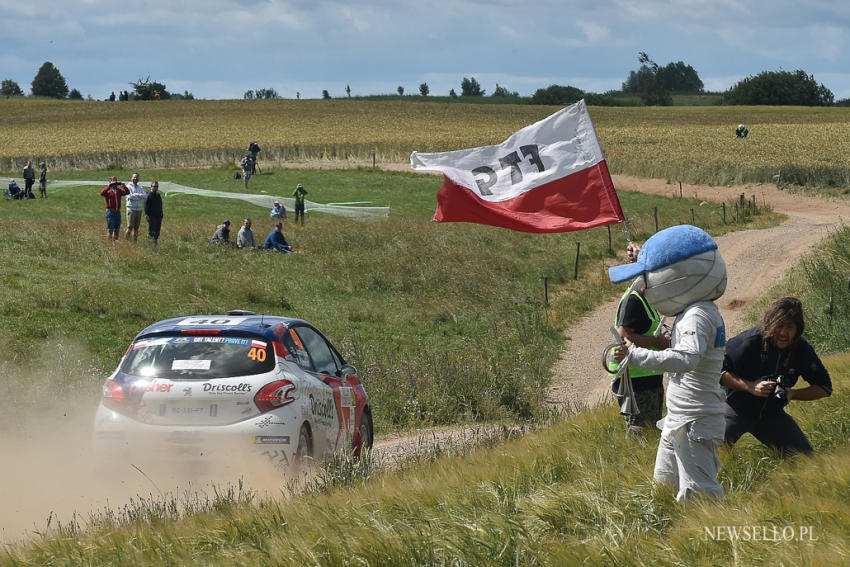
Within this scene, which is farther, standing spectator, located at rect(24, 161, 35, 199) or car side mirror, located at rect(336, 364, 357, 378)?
standing spectator, located at rect(24, 161, 35, 199)

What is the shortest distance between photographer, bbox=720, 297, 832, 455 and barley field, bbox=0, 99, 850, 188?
4947cm

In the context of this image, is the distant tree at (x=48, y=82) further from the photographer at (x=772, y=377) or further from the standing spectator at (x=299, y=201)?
the photographer at (x=772, y=377)

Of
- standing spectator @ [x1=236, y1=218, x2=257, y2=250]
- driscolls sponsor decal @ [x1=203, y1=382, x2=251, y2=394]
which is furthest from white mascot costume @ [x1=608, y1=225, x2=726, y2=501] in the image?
standing spectator @ [x1=236, y1=218, x2=257, y2=250]

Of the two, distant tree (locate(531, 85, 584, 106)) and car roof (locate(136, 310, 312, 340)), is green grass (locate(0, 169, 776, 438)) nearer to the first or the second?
car roof (locate(136, 310, 312, 340))

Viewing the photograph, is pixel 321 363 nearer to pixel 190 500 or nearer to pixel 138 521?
pixel 190 500

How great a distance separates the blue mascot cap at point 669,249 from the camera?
5496 mm

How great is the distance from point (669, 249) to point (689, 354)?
60cm

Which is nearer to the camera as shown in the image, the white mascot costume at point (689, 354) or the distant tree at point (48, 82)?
the white mascot costume at point (689, 354)

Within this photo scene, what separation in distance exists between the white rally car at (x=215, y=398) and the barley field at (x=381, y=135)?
48901mm

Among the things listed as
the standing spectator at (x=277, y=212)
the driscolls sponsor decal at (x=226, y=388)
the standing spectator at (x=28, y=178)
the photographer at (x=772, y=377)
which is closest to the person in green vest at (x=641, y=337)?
the photographer at (x=772, y=377)

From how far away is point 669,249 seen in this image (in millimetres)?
5523

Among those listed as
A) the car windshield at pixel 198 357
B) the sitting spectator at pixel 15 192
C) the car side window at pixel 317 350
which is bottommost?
the car side window at pixel 317 350

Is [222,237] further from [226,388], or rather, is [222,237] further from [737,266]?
[226,388]

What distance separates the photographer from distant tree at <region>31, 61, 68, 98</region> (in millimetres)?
189050
